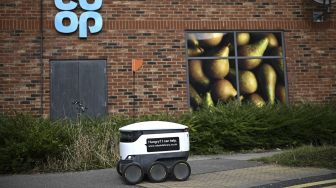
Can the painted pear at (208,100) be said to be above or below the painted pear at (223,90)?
below

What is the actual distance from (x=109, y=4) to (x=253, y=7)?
14.0 feet

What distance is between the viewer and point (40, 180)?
25.6ft

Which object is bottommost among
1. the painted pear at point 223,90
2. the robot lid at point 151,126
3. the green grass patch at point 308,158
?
the green grass patch at point 308,158

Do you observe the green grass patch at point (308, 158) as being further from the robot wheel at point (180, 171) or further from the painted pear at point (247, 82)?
the painted pear at point (247, 82)

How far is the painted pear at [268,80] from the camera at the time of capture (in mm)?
13164

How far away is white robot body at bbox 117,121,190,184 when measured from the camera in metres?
6.98

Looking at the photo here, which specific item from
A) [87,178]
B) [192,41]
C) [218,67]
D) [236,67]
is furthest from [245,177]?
[192,41]

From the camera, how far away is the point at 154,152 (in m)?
7.09

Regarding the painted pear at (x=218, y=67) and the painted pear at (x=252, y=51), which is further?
the painted pear at (x=252, y=51)

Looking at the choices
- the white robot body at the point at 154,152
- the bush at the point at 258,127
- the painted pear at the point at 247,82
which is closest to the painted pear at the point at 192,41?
the painted pear at the point at 247,82

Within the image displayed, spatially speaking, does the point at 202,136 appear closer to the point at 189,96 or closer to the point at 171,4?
the point at 189,96

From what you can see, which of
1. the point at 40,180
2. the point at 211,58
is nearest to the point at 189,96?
the point at 211,58

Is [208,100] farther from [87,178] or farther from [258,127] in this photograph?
[87,178]

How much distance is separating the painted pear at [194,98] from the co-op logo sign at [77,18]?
307cm
